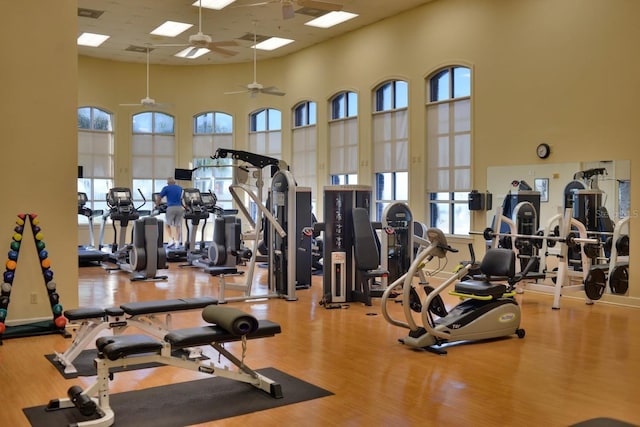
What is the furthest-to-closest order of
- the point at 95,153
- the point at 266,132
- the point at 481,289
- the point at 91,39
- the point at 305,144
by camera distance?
the point at 266,132 → the point at 95,153 → the point at 305,144 → the point at 91,39 → the point at 481,289

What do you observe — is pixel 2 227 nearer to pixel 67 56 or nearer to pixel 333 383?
pixel 67 56

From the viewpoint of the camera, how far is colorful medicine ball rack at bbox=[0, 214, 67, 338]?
5.93m

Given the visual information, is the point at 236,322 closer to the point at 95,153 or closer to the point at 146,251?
the point at 146,251

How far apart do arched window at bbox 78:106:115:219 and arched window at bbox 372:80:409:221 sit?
700cm

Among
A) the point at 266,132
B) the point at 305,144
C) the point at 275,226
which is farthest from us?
Result: the point at 266,132

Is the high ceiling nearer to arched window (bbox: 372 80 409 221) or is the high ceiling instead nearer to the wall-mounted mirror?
arched window (bbox: 372 80 409 221)

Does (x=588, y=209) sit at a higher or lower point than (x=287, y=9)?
lower

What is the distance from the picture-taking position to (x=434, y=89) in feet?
36.6

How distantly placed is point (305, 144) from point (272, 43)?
234 cm

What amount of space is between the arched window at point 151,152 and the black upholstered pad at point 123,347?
1219cm

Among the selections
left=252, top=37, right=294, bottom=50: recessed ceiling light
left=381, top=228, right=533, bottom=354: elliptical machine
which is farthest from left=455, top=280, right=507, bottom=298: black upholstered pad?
left=252, top=37, right=294, bottom=50: recessed ceiling light

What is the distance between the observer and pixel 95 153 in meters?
15.3

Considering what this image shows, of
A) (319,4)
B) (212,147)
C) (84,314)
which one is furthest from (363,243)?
(212,147)

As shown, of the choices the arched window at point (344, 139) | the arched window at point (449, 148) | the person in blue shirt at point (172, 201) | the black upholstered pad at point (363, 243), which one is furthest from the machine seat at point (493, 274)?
the person in blue shirt at point (172, 201)
